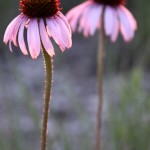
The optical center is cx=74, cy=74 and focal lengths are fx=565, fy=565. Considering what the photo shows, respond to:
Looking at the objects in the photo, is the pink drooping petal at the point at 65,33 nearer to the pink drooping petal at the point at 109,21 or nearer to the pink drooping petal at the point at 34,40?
the pink drooping petal at the point at 34,40

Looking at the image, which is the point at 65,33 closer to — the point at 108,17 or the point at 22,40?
the point at 22,40

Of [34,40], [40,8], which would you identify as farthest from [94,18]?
[34,40]

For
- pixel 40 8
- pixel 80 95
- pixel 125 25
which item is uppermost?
pixel 40 8

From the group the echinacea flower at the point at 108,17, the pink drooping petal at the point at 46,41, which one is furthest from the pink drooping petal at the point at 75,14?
the pink drooping petal at the point at 46,41

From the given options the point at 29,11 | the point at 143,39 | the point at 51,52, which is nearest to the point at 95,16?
the point at 29,11

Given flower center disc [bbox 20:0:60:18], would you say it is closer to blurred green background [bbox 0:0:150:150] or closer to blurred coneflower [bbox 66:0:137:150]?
blurred coneflower [bbox 66:0:137:150]

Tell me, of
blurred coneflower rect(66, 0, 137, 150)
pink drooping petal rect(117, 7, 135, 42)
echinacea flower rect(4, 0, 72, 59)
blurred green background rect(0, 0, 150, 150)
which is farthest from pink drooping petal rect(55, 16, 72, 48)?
blurred green background rect(0, 0, 150, 150)
